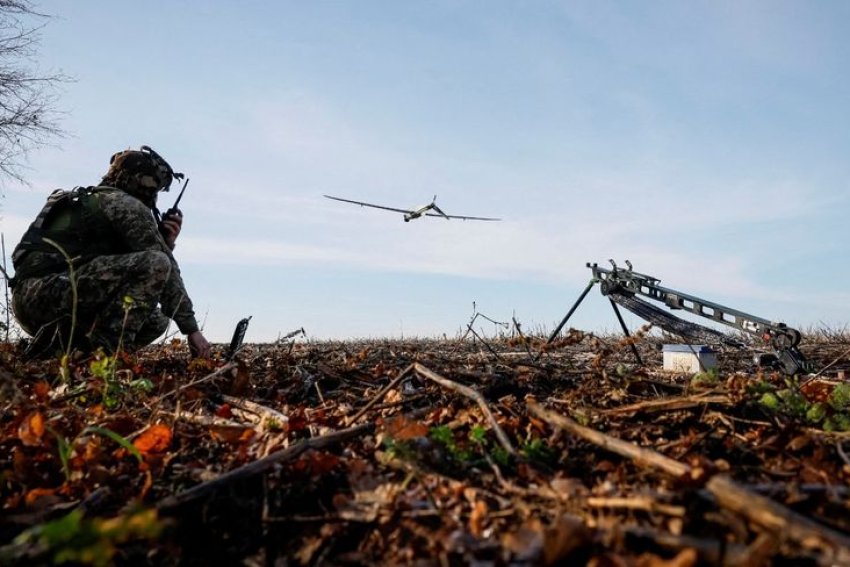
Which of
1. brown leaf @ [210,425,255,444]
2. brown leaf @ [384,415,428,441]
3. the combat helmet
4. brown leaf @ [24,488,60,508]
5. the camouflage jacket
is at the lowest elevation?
brown leaf @ [24,488,60,508]

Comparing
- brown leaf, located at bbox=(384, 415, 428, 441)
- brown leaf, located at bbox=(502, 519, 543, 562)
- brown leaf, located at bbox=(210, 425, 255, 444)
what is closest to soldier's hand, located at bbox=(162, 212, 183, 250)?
brown leaf, located at bbox=(210, 425, 255, 444)

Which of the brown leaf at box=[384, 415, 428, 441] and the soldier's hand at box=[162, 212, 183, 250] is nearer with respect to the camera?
the brown leaf at box=[384, 415, 428, 441]

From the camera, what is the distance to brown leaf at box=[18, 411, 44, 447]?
108 inches

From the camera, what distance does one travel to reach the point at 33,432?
9.14 ft

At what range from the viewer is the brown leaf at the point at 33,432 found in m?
2.75

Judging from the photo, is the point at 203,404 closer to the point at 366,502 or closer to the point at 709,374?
the point at 366,502

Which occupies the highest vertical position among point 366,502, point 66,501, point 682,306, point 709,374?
point 682,306

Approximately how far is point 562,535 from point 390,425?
1325mm

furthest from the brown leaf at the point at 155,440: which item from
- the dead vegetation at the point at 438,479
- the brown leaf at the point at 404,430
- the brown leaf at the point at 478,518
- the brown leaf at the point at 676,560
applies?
the brown leaf at the point at 676,560

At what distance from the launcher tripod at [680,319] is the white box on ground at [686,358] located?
1.73 feet

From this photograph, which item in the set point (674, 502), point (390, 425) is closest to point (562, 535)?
point (674, 502)

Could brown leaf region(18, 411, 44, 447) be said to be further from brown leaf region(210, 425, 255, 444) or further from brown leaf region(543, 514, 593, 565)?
brown leaf region(543, 514, 593, 565)

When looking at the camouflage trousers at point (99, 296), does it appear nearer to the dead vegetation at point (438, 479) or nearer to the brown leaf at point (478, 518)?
the dead vegetation at point (438, 479)

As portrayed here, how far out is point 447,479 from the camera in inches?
85.7
